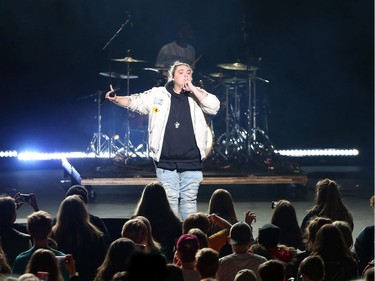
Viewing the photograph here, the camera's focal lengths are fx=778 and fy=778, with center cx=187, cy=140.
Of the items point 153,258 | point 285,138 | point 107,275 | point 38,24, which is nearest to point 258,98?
point 285,138

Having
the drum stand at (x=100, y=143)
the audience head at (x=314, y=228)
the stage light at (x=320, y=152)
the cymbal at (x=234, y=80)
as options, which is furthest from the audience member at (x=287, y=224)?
the stage light at (x=320, y=152)

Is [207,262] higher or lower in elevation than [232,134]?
lower

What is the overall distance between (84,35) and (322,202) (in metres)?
9.47

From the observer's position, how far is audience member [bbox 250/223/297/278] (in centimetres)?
554

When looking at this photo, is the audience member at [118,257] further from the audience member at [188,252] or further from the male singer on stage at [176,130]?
the male singer on stage at [176,130]

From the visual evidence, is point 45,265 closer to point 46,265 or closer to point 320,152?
point 46,265

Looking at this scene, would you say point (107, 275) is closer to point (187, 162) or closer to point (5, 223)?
point (5, 223)

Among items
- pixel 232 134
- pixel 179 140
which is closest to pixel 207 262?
pixel 179 140

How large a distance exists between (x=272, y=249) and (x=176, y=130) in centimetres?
222

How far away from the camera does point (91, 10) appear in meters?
15.3

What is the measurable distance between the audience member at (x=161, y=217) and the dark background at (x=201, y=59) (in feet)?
27.7

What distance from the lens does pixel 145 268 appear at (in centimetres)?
252

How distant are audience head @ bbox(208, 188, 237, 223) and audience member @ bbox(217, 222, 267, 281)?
138cm

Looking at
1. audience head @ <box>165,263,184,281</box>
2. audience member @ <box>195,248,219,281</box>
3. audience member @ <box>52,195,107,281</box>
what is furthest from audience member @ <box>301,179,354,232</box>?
audience head @ <box>165,263,184,281</box>
